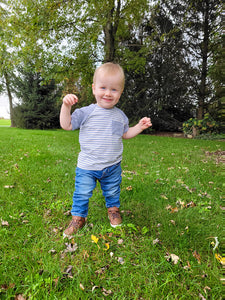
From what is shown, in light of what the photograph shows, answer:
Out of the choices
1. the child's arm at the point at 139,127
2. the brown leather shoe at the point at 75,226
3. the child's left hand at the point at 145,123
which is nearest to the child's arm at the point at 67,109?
the child's arm at the point at 139,127

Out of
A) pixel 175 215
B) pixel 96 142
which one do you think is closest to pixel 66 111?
pixel 96 142

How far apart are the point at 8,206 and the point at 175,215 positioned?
2.33 metres

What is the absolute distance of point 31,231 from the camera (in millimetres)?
2252

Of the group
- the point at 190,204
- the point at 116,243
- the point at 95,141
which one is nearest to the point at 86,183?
the point at 95,141

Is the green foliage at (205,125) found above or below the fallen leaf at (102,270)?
above

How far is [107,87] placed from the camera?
6.95 ft

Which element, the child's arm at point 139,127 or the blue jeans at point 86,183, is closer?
the blue jeans at point 86,183

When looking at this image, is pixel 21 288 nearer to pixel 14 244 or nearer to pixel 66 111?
pixel 14 244

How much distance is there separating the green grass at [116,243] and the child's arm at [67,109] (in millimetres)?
1261

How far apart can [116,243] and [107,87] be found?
171 centimetres

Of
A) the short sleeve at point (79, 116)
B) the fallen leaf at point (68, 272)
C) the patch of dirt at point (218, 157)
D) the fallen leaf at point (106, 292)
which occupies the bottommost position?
the fallen leaf at point (106, 292)

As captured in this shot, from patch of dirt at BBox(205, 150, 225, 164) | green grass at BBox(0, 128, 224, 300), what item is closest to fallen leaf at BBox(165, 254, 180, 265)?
green grass at BBox(0, 128, 224, 300)

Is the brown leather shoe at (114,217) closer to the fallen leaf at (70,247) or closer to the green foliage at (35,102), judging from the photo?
the fallen leaf at (70,247)

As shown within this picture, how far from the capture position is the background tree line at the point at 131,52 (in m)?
10.1
